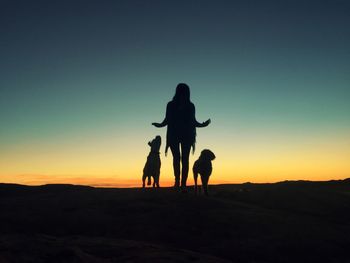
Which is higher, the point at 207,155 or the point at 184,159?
the point at 207,155

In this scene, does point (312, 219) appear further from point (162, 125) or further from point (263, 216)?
point (162, 125)

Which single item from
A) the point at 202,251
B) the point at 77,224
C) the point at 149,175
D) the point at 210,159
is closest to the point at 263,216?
the point at 202,251

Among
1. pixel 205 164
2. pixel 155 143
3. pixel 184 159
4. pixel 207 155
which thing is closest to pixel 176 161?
pixel 184 159

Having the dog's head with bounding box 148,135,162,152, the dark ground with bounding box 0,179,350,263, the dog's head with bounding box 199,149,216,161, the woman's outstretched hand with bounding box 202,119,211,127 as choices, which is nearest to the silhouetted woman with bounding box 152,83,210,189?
the woman's outstretched hand with bounding box 202,119,211,127

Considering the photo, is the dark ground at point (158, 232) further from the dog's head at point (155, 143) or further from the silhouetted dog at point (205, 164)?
the dog's head at point (155, 143)

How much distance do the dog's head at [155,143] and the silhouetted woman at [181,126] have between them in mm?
6484

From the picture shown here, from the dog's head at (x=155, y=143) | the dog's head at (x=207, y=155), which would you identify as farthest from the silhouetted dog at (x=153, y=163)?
the dog's head at (x=207, y=155)

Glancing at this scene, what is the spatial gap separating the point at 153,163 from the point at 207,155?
129 inches

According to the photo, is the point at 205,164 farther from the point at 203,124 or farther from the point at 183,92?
the point at 183,92

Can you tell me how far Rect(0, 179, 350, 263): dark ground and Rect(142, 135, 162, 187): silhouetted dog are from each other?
8.15 metres

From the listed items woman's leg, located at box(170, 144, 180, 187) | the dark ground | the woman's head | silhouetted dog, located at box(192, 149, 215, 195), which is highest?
the woman's head

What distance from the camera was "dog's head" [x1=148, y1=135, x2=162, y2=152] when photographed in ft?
60.4

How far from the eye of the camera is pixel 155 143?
60.8 ft

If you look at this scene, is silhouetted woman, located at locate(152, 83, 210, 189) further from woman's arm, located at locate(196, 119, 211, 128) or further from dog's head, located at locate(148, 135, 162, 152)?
dog's head, located at locate(148, 135, 162, 152)
